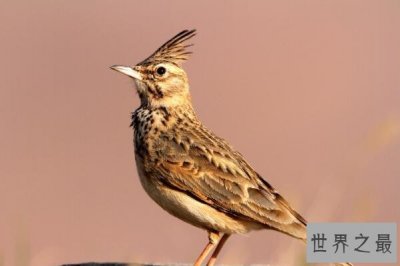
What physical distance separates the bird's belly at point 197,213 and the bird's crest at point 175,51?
130 centimetres

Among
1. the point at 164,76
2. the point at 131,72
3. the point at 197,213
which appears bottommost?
the point at 197,213

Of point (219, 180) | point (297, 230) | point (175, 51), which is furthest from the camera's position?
point (175, 51)

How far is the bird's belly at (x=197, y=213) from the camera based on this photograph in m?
9.83

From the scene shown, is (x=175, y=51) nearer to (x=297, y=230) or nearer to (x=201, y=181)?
(x=201, y=181)

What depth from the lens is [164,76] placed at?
10.9 m

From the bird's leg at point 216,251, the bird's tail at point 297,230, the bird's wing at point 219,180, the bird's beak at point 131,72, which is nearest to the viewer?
the bird's tail at point 297,230

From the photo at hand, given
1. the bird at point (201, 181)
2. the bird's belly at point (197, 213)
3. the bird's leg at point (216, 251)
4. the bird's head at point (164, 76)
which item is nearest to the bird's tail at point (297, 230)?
the bird at point (201, 181)

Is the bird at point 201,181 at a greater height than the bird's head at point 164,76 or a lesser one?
lesser

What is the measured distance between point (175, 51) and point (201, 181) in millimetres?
1291

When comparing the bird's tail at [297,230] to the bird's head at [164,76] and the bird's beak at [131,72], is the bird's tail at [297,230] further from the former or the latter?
the bird's beak at [131,72]

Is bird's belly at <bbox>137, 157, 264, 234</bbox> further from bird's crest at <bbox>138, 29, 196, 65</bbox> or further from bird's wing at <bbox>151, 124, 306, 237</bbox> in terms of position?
bird's crest at <bbox>138, 29, 196, 65</bbox>

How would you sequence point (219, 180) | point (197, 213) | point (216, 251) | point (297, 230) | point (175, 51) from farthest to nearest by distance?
point (175, 51)
point (216, 251)
point (219, 180)
point (197, 213)
point (297, 230)

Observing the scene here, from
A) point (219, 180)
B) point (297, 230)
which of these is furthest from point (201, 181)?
point (297, 230)

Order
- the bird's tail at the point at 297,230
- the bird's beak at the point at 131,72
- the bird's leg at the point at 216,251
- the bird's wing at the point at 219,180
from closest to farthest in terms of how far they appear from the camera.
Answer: the bird's tail at the point at 297,230
the bird's wing at the point at 219,180
the bird's leg at the point at 216,251
the bird's beak at the point at 131,72
